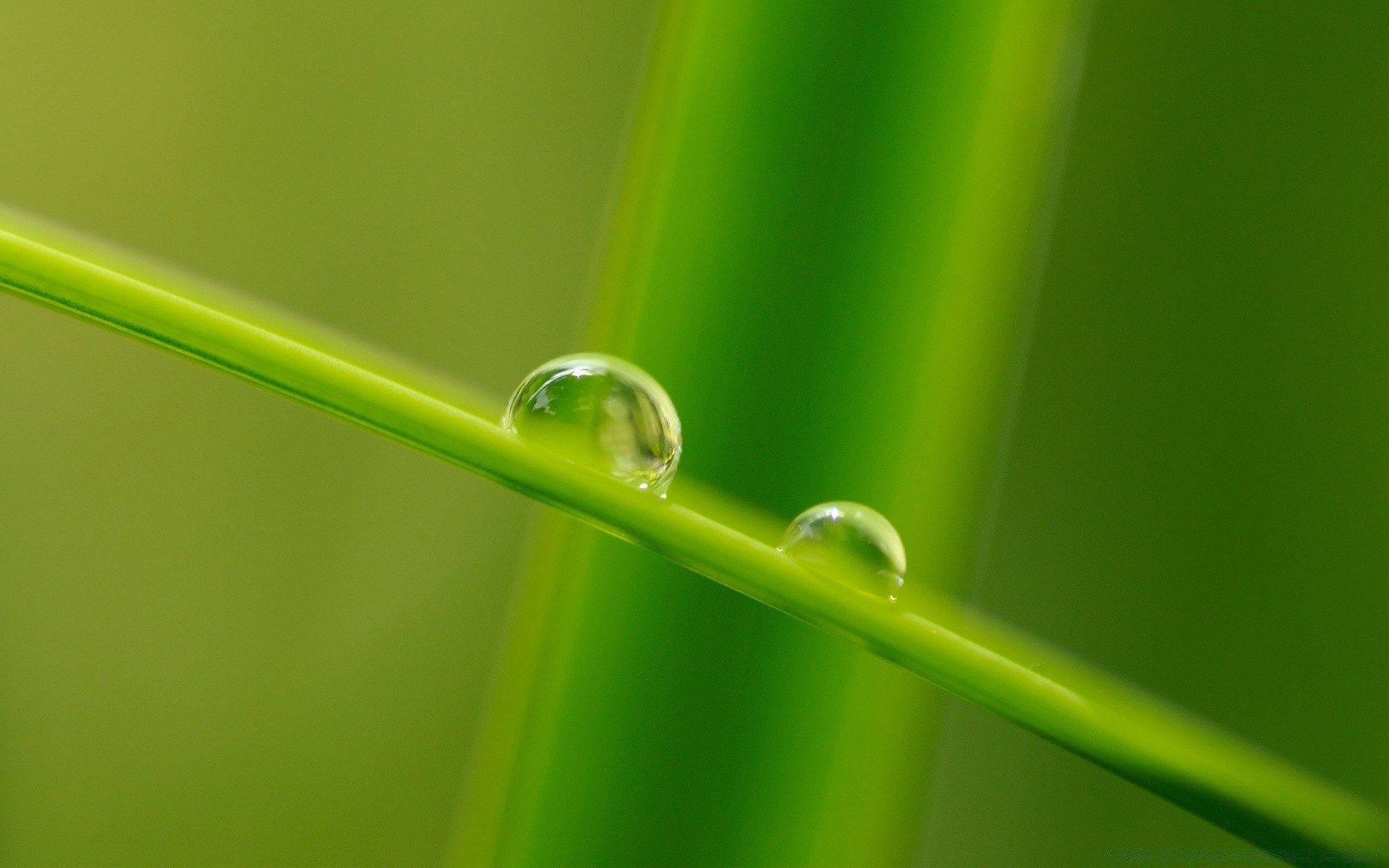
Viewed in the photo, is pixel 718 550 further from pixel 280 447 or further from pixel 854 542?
pixel 280 447

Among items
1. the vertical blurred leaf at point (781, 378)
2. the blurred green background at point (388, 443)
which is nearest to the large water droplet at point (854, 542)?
the vertical blurred leaf at point (781, 378)

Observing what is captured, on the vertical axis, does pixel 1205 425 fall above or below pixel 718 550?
above

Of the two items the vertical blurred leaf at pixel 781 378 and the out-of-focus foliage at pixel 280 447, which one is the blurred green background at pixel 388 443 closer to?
the out-of-focus foliage at pixel 280 447

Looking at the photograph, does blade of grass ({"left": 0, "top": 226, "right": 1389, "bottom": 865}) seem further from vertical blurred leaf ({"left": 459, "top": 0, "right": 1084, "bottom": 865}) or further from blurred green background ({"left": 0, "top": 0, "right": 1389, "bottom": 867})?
blurred green background ({"left": 0, "top": 0, "right": 1389, "bottom": 867})

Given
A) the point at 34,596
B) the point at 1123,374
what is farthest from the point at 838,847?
the point at 34,596

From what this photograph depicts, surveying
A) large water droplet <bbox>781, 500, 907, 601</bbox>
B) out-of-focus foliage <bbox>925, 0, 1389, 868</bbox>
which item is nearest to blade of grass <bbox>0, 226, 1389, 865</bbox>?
large water droplet <bbox>781, 500, 907, 601</bbox>

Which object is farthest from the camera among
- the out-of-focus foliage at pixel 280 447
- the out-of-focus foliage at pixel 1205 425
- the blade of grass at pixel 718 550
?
the out-of-focus foliage at pixel 280 447

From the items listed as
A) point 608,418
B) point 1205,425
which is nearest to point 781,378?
point 608,418

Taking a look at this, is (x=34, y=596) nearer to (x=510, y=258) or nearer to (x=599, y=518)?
(x=510, y=258)
